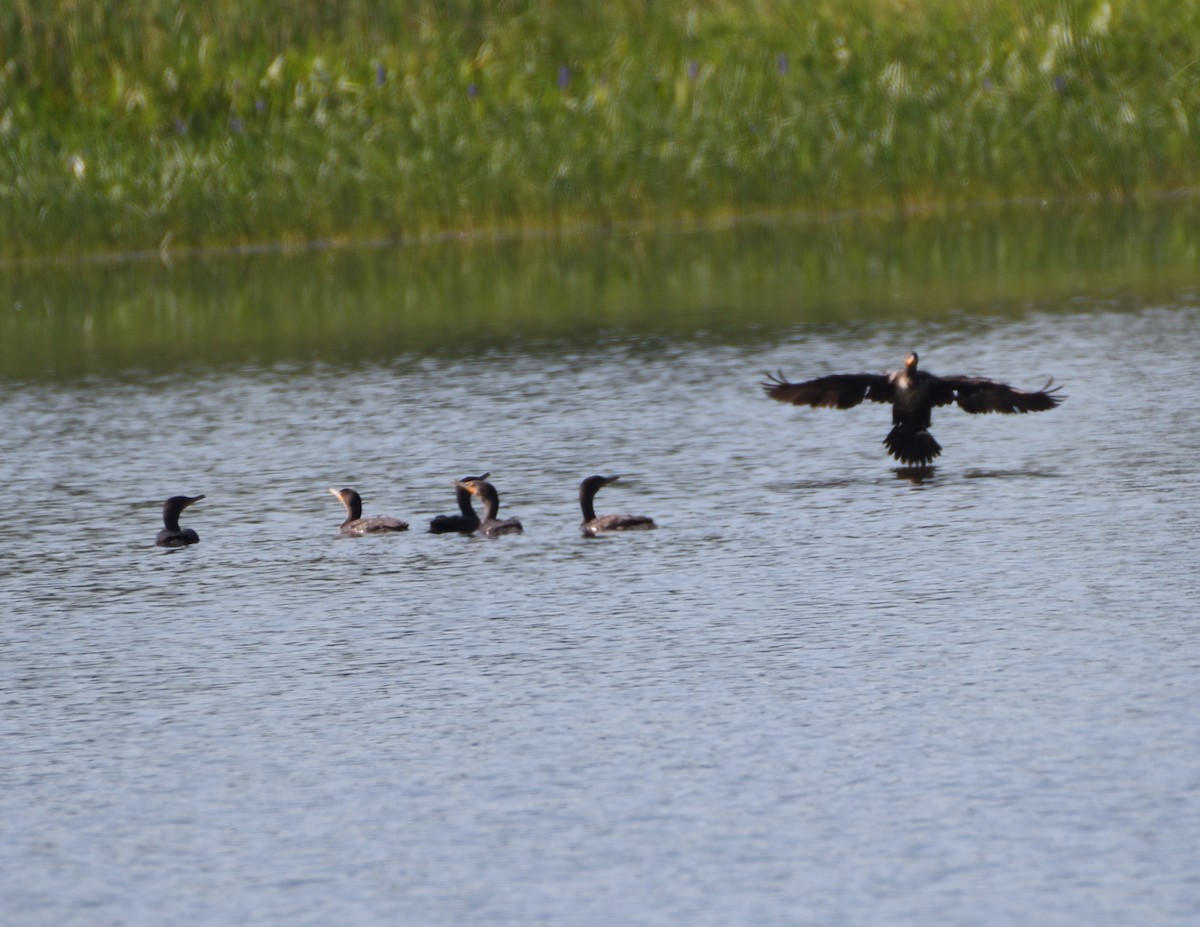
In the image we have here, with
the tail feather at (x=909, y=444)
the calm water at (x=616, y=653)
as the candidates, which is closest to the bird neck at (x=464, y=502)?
the calm water at (x=616, y=653)

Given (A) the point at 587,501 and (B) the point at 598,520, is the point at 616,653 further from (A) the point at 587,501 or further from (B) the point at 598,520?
(A) the point at 587,501

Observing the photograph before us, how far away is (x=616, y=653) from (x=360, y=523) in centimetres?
337

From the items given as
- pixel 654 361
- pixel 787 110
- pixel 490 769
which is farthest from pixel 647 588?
pixel 787 110

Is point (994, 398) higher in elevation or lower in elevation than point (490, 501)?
higher

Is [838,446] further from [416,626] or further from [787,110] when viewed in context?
[787,110]

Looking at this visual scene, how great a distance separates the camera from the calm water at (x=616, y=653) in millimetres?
7031

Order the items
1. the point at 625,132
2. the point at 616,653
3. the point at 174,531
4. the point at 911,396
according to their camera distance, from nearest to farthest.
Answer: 1. the point at 616,653
2. the point at 174,531
3. the point at 911,396
4. the point at 625,132

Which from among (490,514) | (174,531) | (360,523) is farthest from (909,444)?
(174,531)

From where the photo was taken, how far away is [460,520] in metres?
12.6

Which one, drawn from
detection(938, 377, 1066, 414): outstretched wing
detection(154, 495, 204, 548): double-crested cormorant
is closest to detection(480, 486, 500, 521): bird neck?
detection(154, 495, 204, 548): double-crested cormorant

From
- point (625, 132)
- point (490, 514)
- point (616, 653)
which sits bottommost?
point (616, 653)

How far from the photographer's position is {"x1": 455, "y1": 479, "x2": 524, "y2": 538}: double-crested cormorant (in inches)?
492

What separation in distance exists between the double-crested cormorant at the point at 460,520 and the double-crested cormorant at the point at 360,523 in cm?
18

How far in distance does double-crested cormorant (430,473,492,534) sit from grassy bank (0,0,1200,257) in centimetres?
1686
